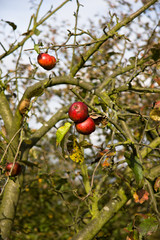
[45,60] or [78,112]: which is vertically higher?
[45,60]

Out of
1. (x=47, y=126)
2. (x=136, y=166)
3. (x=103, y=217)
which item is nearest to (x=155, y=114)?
(x=136, y=166)

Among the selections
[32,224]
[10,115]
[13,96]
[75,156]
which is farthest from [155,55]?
[32,224]

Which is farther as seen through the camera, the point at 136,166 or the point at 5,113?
the point at 5,113

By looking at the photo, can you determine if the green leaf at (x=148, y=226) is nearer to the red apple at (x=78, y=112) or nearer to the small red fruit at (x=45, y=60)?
the red apple at (x=78, y=112)

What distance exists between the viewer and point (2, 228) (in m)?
2.22

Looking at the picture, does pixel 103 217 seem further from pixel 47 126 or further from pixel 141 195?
pixel 47 126

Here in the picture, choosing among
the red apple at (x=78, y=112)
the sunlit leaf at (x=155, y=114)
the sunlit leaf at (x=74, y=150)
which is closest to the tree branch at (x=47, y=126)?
the sunlit leaf at (x=74, y=150)

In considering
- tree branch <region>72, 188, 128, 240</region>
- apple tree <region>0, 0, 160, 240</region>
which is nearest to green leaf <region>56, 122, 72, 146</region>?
apple tree <region>0, 0, 160, 240</region>

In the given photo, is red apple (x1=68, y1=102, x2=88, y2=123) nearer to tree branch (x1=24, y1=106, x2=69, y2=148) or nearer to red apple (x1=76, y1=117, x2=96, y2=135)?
red apple (x1=76, y1=117, x2=96, y2=135)

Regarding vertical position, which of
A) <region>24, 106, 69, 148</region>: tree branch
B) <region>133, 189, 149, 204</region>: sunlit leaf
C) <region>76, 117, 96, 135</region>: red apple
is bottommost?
<region>133, 189, 149, 204</region>: sunlit leaf

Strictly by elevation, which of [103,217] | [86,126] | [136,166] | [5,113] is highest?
[5,113]

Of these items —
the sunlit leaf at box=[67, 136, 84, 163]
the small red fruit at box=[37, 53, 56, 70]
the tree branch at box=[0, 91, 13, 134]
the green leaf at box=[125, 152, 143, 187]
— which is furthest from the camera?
the tree branch at box=[0, 91, 13, 134]

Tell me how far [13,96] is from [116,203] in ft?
5.34

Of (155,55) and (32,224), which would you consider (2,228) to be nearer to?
(155,55)
